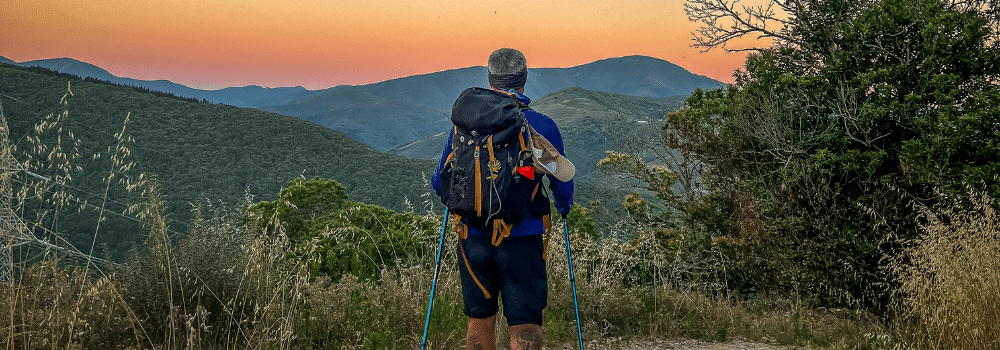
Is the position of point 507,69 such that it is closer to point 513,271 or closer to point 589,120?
point 513,271

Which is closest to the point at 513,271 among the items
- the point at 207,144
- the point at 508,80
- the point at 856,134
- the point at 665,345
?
the point at 508,80

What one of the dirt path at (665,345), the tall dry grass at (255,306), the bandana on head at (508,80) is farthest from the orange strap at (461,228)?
the dirt path at (665,345)

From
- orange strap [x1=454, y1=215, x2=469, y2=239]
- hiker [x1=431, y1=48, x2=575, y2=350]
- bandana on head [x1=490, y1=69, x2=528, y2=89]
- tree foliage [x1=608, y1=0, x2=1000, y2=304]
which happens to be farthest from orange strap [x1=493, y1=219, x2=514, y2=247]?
tree foliage [x1=608, y1=0, x2=1000, y2=304]

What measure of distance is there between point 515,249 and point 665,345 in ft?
8.62

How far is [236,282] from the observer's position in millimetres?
4254

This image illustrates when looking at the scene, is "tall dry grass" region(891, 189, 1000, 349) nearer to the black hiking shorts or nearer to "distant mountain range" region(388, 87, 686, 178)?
the black hiking shorts

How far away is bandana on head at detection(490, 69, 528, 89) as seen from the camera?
9.86ft

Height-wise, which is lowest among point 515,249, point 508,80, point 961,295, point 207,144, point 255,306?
point 207,144

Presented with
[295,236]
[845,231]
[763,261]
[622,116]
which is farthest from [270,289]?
[622,116]

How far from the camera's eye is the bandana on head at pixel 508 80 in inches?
118

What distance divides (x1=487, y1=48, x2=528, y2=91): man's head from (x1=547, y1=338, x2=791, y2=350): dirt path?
2.39 meters

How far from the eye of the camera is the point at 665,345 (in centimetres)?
498

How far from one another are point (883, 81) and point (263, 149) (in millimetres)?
71133

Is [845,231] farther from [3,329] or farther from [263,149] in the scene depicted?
[263,149]
